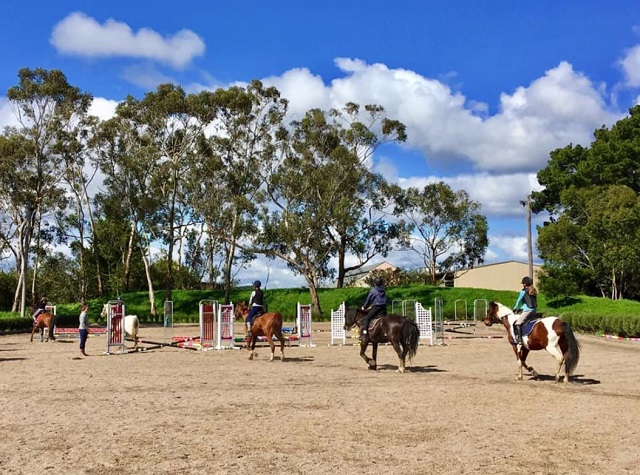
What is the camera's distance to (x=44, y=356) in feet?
60.6

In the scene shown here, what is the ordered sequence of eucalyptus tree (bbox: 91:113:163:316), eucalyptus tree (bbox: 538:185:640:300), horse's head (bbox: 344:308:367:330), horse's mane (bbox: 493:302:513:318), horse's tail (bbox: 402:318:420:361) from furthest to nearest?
eucalyptus tree (bbox: 91:113:163:316), eucalyptus tree (bbox: 538:185:640:300), horse's head (bbox: 344:308:367:330), horse's tail (bbox: 402:318:420:361), horse's mane (bbox: 493:302:513:318)

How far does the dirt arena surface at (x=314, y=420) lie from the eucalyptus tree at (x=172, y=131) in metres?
33.6

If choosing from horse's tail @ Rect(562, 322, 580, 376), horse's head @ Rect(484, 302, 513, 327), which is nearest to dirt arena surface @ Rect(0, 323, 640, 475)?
horse's tail @ Rect(562, 322, 580, 376)

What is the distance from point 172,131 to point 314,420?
42.7 meters

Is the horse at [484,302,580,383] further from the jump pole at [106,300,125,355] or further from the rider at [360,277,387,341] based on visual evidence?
the jump pole at [106,300,125,355]

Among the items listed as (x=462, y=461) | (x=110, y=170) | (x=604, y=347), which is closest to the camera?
(x=462, y=461)

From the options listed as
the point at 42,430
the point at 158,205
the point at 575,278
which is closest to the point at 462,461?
the point at 42,430

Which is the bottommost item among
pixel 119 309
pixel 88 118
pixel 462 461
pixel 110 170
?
pixel 462 461

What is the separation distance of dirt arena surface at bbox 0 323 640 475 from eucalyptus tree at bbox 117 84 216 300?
33.6m

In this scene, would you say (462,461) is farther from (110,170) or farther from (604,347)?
(110,170)

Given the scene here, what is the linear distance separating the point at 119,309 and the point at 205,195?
1119 inches

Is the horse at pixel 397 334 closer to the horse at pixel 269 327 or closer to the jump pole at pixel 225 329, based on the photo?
the horse at pixel 269 327

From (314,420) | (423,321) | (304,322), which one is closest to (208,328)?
(304,322)

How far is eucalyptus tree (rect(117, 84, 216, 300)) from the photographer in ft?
154
